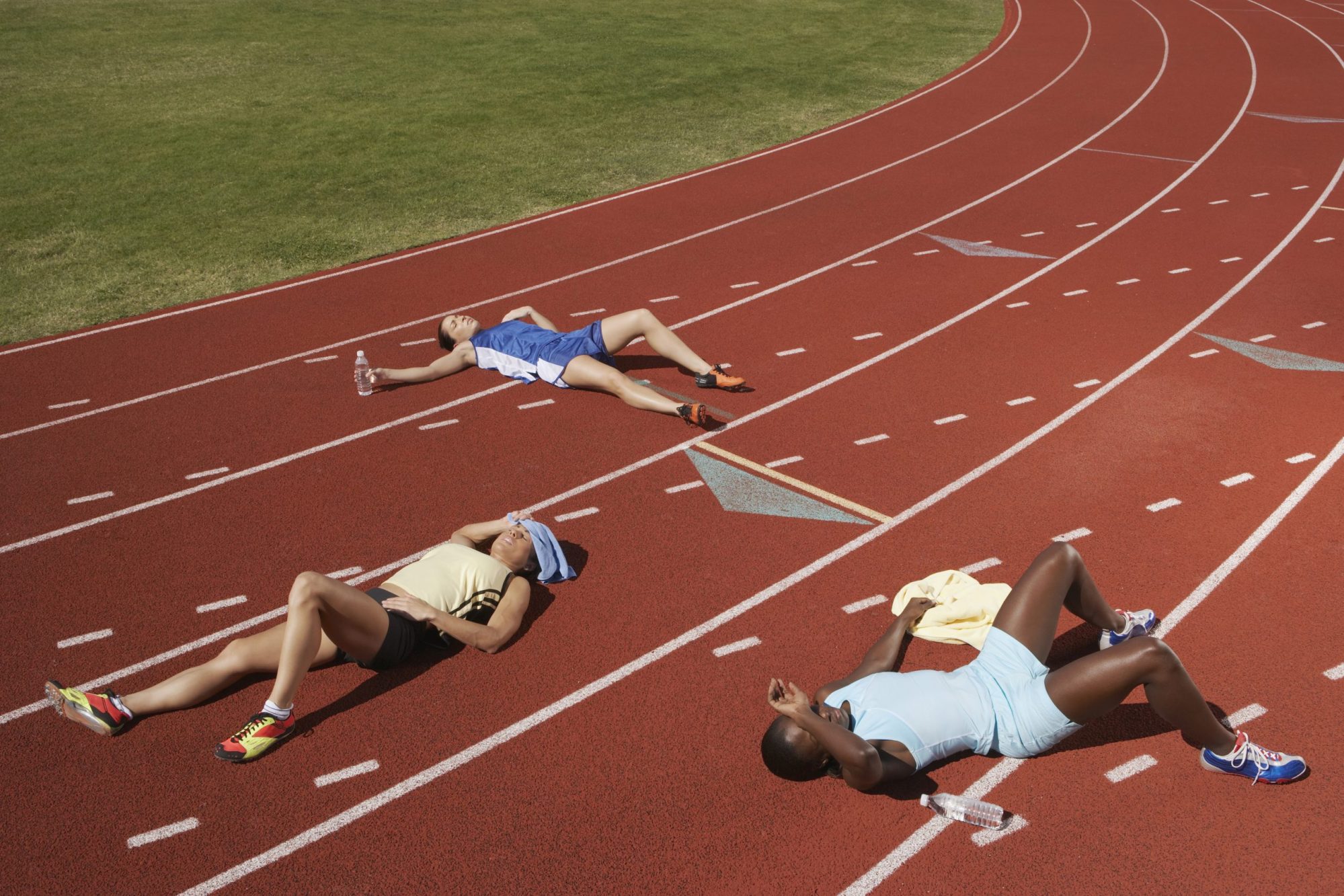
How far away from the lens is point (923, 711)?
15.0 ft

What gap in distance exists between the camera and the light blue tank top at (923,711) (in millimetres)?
4520

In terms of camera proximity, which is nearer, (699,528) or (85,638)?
(85,638)

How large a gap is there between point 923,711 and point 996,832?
1.95 feet

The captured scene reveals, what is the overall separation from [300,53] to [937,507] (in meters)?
19.6

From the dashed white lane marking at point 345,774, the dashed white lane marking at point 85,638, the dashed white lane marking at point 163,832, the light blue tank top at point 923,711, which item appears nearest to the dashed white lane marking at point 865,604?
the light blue tank top at point 923,711

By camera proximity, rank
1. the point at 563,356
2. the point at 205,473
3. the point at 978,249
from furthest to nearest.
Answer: the point at 978,249
the point at 563,356
the point at 205,473

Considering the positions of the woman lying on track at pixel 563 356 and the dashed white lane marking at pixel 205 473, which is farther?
the woman lying on track at pixel 563 356

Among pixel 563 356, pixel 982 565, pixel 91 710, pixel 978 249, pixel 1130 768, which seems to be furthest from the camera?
pixel 978 249

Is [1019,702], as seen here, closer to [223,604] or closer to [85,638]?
[223,604]

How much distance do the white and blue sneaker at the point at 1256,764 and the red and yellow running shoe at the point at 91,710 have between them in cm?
523

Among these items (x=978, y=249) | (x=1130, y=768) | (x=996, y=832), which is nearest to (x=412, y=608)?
(x=996, y=832)

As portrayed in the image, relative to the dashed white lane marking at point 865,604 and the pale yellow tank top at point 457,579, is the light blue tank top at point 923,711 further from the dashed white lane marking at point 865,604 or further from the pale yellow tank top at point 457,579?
the pale yellow tank top at point 457,579

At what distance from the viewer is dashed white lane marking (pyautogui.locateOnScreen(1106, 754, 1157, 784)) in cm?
470

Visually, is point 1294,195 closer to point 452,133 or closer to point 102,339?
point 452,133
